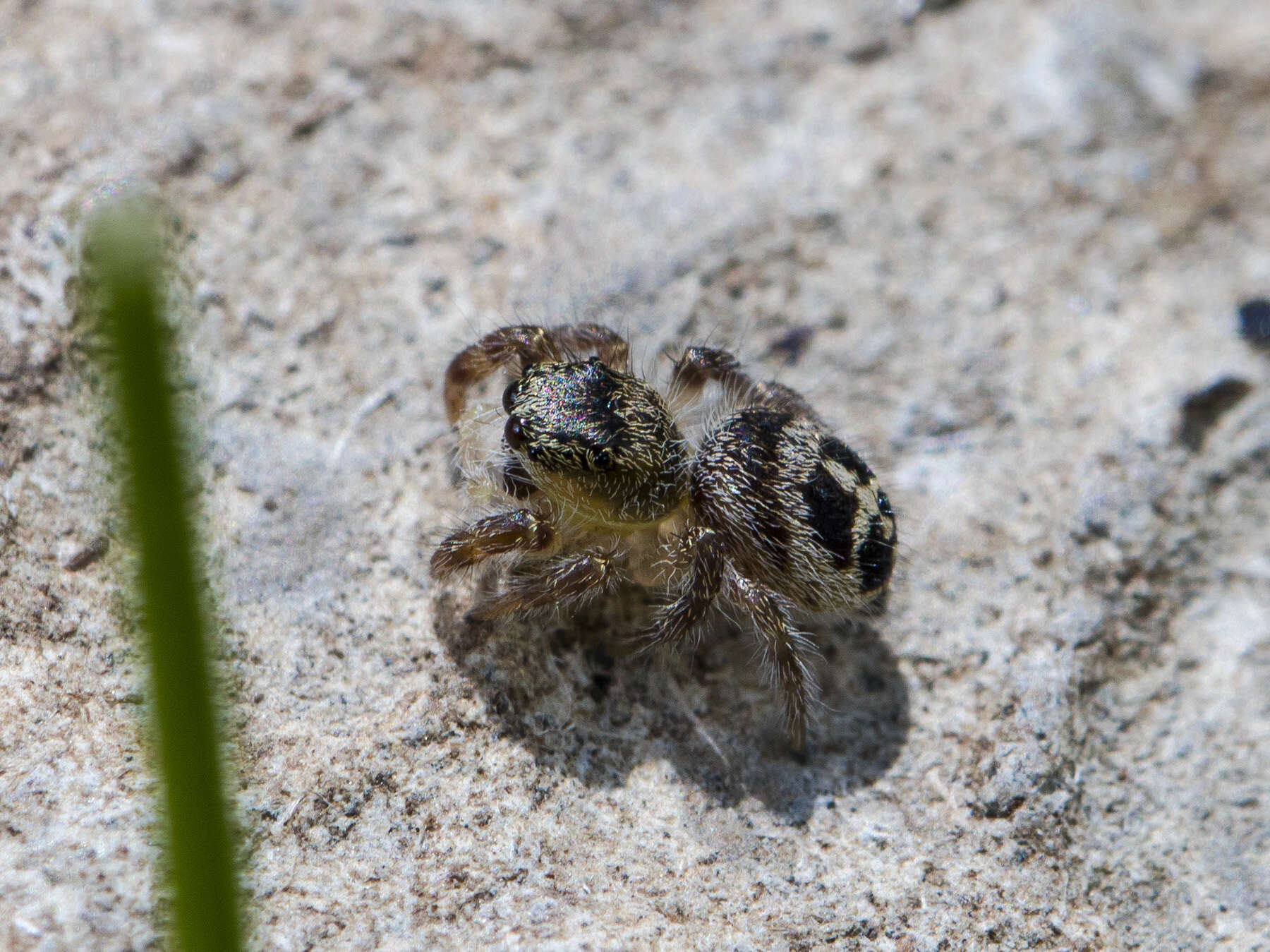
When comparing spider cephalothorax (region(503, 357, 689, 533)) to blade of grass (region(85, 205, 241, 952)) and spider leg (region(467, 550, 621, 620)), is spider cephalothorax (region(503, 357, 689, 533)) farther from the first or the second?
blade of grass (region(85, 205, 241, 952))

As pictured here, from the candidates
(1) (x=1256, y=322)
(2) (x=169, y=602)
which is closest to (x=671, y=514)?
(2) (x=169, y=602)

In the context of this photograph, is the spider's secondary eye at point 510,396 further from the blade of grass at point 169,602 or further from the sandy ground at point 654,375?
the blade of grass at point 169,602

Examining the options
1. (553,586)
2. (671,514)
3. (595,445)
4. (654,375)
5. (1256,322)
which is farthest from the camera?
(1256,322)

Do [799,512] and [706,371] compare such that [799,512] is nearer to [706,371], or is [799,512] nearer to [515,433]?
[706,371]

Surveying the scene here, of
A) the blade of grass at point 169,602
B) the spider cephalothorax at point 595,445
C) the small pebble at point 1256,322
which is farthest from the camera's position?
the small pebble at point 1256,322

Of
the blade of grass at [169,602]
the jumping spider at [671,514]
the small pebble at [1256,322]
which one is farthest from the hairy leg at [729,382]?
the blade of grass at [169,602]

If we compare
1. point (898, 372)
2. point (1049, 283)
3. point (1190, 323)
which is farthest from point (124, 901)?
point (1190, 323)

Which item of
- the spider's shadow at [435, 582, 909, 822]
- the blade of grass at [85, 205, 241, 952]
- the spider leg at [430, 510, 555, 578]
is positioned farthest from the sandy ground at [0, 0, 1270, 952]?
the blade of grass at [85, 205, 241, 952]
